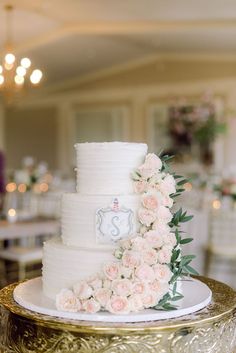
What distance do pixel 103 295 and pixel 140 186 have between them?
51 centimetres

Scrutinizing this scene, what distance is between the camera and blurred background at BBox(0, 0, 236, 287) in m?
6.56

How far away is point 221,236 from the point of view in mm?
6539

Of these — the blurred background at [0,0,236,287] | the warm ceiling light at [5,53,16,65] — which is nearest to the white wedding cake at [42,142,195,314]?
the blurred background at [0,0,236,287]

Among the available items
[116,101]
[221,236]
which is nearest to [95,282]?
[221,236]

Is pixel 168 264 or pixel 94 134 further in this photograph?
pixel 94 134

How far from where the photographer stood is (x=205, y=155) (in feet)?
34.7

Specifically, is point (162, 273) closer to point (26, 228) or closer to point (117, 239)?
point (117, 239)

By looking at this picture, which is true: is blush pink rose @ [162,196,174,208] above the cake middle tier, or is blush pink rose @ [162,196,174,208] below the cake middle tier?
above

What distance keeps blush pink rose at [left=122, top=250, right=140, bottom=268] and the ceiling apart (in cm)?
426

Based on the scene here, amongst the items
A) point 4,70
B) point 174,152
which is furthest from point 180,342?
point 174,152

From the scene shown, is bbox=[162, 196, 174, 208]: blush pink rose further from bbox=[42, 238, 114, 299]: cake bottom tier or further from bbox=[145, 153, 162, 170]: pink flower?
bbox=[42, 238, 114, 299]: cake bottom tier

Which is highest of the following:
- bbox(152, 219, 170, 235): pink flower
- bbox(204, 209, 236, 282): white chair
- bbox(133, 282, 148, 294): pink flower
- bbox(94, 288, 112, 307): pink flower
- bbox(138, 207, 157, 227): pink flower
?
bbox(138, 207, 157, 227): pink flower

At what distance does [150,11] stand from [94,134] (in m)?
5.80

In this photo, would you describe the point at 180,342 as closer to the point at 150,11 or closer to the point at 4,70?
the point at 150,11
